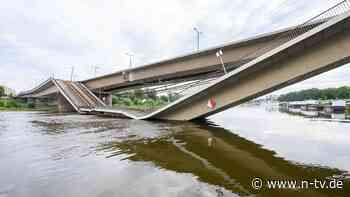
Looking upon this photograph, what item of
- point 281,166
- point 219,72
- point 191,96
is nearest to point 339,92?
point 219,72

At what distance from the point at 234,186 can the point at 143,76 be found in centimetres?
2159

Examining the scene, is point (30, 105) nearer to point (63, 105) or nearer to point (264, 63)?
point (63, 105)

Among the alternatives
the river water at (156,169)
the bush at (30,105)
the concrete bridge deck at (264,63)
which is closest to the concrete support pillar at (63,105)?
the bush at (30,105)

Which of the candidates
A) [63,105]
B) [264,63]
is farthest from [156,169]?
[63,105]

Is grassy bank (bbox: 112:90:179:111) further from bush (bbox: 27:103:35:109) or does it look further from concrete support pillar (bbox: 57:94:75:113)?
bush (bbox: 27:103:35:109)

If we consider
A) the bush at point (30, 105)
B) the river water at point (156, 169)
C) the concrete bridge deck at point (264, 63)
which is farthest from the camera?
the bush at point (30, 105)

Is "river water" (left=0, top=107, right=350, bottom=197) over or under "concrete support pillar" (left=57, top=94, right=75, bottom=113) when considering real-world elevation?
under

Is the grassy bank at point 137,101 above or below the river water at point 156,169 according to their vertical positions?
above

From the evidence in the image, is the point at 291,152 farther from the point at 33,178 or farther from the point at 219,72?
the point at 219,72

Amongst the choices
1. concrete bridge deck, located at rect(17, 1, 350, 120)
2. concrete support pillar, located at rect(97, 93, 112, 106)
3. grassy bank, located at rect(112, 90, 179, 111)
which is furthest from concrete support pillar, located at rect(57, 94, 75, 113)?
concrete bridge deck, located at rect(17, 1, 350, 120)

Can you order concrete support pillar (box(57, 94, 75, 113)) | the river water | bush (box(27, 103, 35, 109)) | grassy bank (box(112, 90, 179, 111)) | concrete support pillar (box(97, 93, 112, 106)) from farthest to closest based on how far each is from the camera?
grassy bank (box(112, 90, 179, 111)) < bush (box(27, 103, 35, 109)) < concrete support pillar (box(97, 93, 112, 106)) < concrete support pillar (box(57, 94, 75, 113)) < the river water

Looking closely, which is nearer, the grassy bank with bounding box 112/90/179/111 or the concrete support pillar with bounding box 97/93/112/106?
the concrete support pillar with bounding box 97/93/112/106

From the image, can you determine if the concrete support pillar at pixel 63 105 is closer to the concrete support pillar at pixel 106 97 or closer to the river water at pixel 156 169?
the concrete support pillar at pixel 106 97

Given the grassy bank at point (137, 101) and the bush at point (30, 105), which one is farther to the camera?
the grassy bank at point (137, 101)
